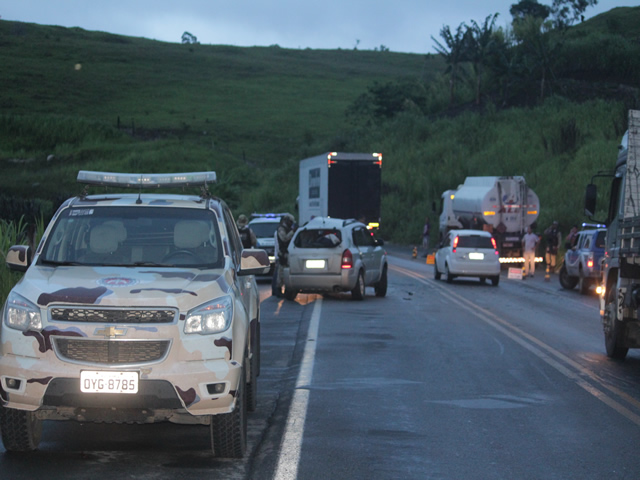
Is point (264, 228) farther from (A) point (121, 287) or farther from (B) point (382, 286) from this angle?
(A) point (121, 287)

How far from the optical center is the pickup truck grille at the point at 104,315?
6340 mm

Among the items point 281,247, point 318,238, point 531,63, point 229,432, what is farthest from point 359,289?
point 531,63

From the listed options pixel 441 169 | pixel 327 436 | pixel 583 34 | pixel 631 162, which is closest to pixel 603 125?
pixel 441 169

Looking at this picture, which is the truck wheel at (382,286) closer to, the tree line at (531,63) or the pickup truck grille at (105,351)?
the pickup truck grille at (105,351)

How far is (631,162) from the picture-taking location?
1154 cm

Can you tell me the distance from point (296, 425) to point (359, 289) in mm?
12846

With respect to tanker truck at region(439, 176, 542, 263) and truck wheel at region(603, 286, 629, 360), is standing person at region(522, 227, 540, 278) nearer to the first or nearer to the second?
tanker truck at region(439, 176, 542, 263)

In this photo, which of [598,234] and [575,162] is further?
[575,162]

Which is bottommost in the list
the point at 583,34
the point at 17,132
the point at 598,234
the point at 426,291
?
the point at 426,291

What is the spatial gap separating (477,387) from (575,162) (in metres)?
45.5

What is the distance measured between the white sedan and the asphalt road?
11.7 meters

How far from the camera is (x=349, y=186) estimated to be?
3616cm

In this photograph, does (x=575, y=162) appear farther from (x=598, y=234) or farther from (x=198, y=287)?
(x=198, y=287)

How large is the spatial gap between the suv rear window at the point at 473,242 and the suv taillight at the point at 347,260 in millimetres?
8173
